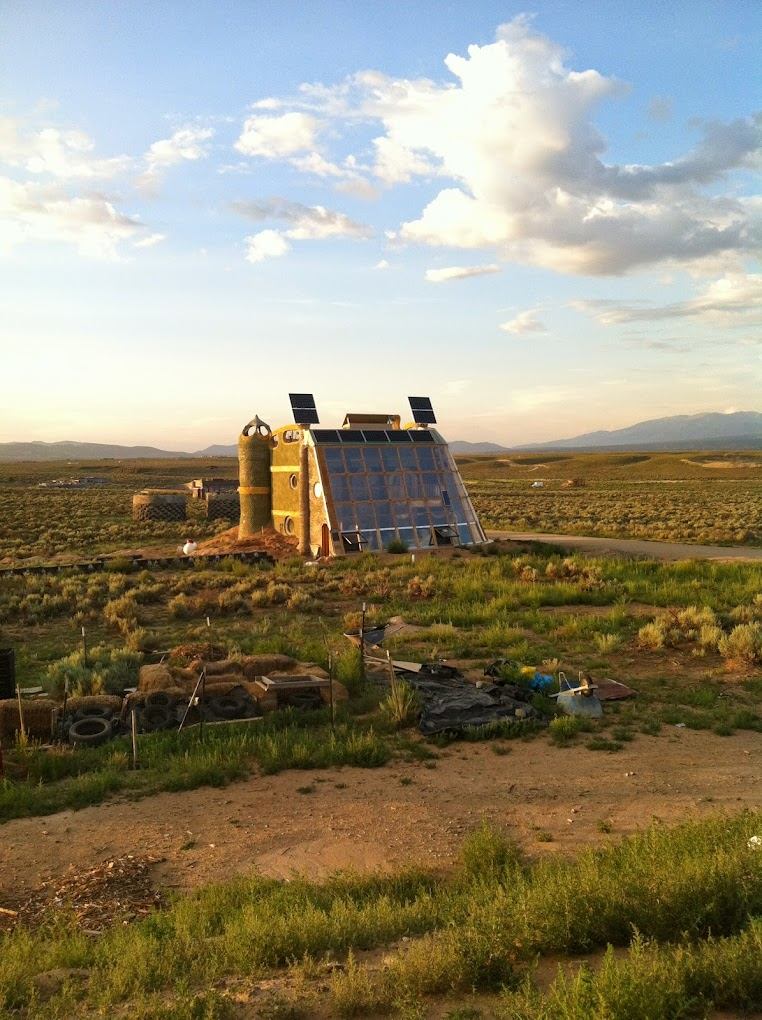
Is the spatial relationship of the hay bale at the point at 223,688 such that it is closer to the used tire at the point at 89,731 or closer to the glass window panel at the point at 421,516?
the used tire at the point at 89,731

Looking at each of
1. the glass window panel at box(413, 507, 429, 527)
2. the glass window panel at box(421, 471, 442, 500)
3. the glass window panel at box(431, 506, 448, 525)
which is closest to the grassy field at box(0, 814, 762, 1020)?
the glass window panel at box(413, 507, 429, 527)

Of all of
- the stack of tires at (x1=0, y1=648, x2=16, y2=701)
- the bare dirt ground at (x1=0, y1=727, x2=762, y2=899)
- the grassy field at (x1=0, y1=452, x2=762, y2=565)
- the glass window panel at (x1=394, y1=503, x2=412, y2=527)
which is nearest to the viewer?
the bare dirt ground at (x1=0, y1=727, x2=762, y2=899)

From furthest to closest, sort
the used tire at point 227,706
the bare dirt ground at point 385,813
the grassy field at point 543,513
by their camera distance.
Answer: the grassy field at point 543,513, the used tire at point 227,706, the bare dirt ground at point 385,813

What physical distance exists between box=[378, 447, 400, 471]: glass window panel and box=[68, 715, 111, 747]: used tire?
20.7 m

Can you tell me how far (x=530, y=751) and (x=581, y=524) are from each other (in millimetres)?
34681

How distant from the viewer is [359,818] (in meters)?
8.05

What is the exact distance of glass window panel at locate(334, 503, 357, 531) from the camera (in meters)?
28.5

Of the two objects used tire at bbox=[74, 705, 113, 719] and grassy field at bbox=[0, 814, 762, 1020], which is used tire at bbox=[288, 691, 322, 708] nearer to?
used tire at bbox=[74, 705, 113, 719]

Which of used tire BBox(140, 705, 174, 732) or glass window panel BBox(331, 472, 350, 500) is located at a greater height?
glass window panel BBox(331, 472, 350, 500)

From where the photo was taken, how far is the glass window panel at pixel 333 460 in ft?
97.1

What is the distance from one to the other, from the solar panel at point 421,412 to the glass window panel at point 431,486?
2.96 metres

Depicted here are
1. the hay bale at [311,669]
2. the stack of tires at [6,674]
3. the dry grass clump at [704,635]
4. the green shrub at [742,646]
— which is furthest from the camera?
the dry grass clump at [704,635]

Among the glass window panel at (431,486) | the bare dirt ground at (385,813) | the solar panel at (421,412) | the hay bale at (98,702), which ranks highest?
the solar panel at (421,412)

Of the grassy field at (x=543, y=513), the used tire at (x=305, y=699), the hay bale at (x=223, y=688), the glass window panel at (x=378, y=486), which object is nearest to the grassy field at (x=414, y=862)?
the used tire at (x=305, y=699)
